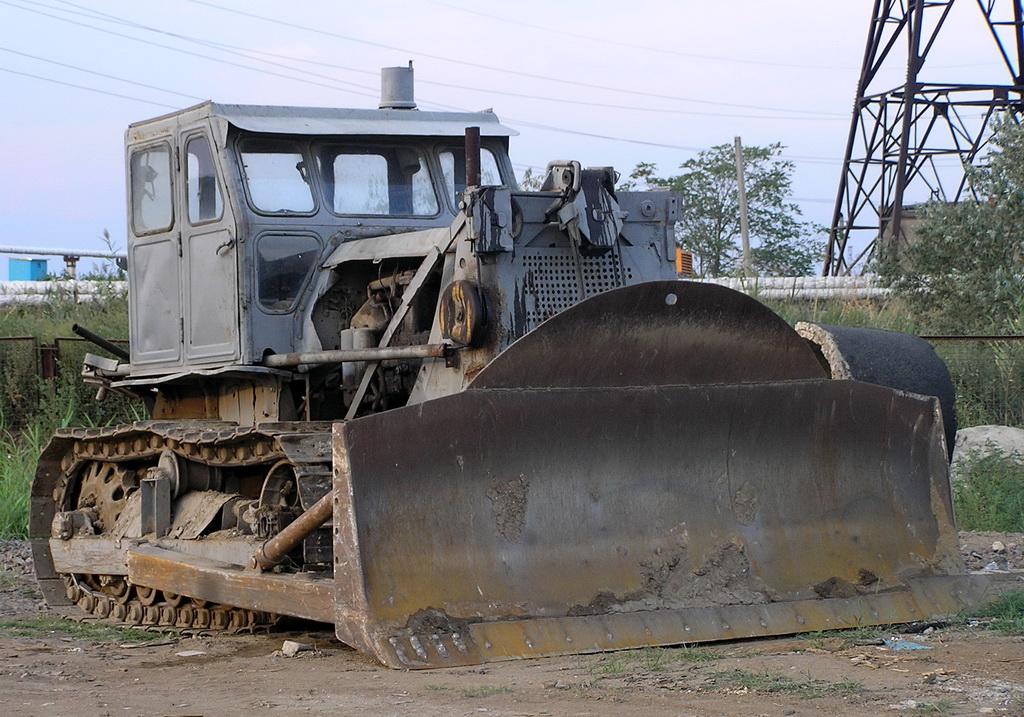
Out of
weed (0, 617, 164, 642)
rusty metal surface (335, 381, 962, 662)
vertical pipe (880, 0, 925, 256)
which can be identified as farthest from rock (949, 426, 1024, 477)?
vertical pipe (880, 0, 925, 256)

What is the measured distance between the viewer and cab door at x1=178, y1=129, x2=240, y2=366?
716cm

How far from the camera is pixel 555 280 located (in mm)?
6051

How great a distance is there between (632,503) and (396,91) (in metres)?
3.69

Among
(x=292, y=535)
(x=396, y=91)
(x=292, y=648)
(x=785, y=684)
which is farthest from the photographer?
(x=396, y=91)

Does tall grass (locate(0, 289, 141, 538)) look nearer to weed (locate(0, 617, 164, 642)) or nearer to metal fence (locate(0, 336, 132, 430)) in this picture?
metal fence (locate(0, 336, 132, 430))

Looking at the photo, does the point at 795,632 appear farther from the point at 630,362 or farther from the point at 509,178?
the point at 509,178

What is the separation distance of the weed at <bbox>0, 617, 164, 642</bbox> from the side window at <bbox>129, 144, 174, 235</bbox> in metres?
2.33

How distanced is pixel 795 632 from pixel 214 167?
4.05m

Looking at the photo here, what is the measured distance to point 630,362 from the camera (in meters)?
5.37

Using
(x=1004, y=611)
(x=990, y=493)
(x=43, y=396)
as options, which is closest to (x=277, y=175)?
(x=1004, y=611)

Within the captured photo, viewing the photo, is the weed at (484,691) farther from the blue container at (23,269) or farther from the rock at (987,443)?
the blue container at (23,269)

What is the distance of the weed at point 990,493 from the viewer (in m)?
9.66

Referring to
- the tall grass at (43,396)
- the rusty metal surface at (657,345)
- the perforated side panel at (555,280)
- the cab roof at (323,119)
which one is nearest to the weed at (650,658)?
the rusty metal surface at (657,345)

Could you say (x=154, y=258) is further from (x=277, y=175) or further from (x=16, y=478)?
(x=16, y=478)
